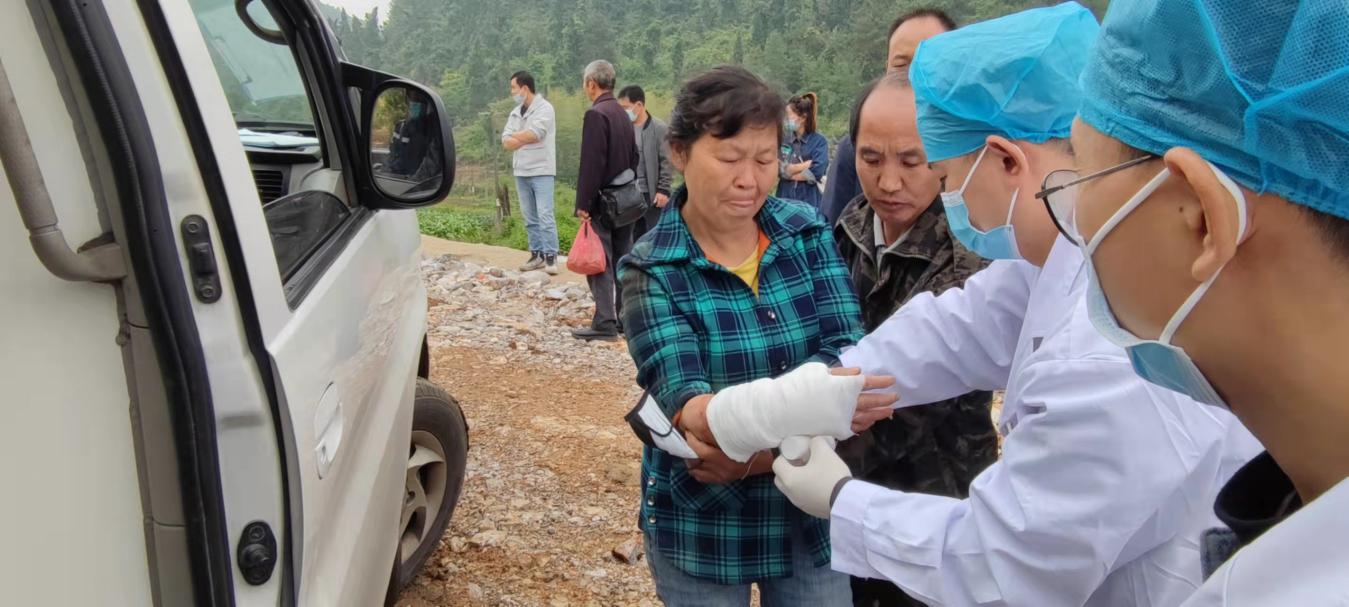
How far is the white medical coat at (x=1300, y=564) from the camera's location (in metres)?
0.72

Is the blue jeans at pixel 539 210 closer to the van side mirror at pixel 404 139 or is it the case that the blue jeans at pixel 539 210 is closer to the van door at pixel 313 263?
the van door at pixel 313 263

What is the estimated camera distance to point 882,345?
2.00m

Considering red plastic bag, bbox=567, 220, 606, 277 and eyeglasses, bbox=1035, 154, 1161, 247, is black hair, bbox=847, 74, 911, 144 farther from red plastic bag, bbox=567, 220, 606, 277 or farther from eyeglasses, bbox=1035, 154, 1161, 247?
red plastic bag, bbox=567, 220, 606, 277

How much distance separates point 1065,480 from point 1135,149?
52cm

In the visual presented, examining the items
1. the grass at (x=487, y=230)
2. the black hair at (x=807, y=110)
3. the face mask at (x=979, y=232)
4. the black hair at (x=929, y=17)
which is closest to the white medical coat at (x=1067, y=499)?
the face mask at (x=979, y=232)

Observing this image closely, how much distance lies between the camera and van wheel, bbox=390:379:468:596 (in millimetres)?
3180

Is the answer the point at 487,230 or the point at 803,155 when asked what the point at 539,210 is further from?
the point at 487,230

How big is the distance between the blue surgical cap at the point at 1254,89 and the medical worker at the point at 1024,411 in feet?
0.52

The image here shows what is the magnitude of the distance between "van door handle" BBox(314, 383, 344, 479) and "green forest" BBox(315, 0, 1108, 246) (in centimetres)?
2336

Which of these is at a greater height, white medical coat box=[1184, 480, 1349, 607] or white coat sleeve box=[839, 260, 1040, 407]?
white medical coat box=[1184, 480, 1349, 607]

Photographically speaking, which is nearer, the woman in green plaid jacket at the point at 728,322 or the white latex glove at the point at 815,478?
the white latex glove at the point at 815,478

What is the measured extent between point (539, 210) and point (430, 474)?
582 centimetres

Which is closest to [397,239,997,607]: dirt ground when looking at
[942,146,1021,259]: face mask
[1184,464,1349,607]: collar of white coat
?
[942,146,1021,259]: face mask

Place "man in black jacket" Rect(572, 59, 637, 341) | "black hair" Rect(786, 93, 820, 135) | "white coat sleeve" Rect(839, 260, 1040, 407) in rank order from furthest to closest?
"black hair" Rect(786, 93, 820, 135) < "man in black jacket" Rect(572, 59, 637, 341) < "white coat sleeve" Rect(839, 260, 1040, 407)
